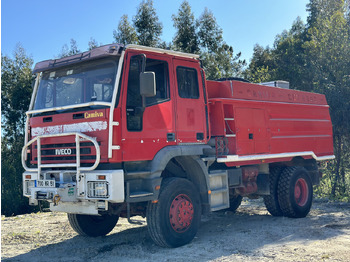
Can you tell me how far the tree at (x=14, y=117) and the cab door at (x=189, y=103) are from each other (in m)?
13.0

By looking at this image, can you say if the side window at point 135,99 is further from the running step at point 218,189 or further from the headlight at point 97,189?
the running step at point 218,189

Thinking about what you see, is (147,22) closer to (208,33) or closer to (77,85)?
(208,33)

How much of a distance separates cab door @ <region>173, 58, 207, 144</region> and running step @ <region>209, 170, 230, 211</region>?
2.53ft

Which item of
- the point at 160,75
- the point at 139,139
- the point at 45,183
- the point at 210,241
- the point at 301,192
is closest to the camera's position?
the point at 139,139

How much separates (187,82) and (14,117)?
1497cm

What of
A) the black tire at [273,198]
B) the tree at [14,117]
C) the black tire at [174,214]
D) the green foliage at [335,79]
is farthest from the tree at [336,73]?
the tree at [14,117]

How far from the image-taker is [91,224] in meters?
8.03

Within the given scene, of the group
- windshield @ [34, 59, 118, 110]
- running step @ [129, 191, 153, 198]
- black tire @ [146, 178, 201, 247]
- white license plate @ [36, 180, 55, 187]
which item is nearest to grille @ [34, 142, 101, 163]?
white license plate @ [36, 180, 55, 187]

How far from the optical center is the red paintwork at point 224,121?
6.41m

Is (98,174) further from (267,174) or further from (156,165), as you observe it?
(267,174)

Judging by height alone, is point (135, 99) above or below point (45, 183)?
above

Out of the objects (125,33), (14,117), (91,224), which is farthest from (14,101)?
(91,224)

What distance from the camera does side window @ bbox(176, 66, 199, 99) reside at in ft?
24.1

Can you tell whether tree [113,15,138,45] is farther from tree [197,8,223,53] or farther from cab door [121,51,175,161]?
cab door [121,51,175,161]
